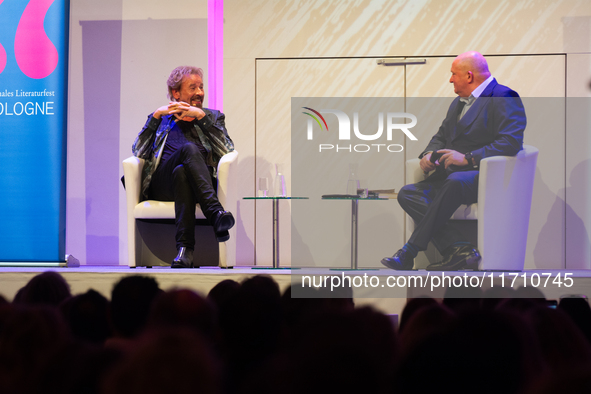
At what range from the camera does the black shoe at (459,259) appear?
303 cm

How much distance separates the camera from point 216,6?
3.99 m

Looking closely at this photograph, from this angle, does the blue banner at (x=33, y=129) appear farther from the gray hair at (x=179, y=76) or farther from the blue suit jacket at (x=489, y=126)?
the blue suit jacket at (x=489, y=126)

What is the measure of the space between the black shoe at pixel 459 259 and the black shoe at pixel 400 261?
22 centimetres

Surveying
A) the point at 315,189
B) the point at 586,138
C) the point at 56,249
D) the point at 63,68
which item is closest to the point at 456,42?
the point at 586,138

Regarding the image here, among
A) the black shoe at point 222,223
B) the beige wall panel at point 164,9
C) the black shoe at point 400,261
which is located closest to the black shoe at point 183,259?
the black shoe at point 222,223

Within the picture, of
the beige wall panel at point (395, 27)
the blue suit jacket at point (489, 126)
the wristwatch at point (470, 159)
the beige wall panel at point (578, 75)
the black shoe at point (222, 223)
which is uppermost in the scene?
the beige wall panel at point (395, 27)

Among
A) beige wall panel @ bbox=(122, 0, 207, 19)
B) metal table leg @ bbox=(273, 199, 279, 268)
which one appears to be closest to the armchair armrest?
metal table leg @ bbox=(273, 199, 279, 268)

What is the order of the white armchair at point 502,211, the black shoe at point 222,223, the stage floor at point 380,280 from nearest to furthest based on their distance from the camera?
the stage floor at point 380,280
the black shoe at point 222,223
the white armchair at point 502,211

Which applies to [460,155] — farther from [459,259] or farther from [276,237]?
[276,237]

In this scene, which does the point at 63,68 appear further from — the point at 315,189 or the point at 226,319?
the point at 226,319

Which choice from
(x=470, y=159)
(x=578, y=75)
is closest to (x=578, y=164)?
(x=578, y=75)

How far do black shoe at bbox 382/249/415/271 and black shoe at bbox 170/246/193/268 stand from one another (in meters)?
1.17

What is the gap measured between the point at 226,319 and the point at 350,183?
8.27ft

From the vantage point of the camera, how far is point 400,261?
120 inches
